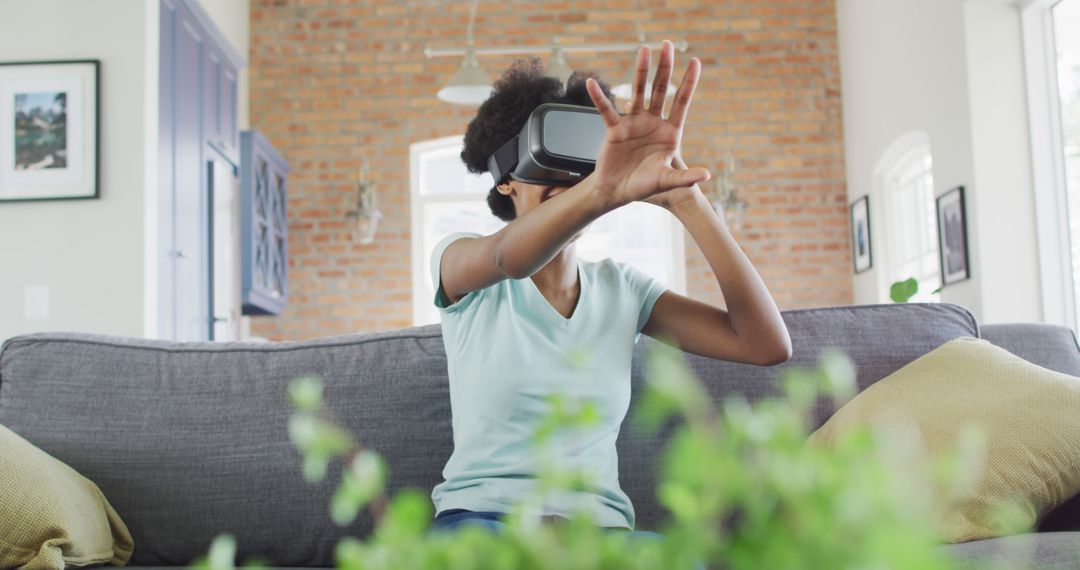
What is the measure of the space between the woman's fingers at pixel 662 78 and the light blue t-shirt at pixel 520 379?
38 centimetres

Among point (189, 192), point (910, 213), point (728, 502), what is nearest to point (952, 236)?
point (910, 213)

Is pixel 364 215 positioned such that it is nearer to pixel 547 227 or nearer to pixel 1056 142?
pixel 1056 142

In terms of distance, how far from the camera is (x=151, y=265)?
423 centimetres

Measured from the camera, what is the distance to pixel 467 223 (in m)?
6.94

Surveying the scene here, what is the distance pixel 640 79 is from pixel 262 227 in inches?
201

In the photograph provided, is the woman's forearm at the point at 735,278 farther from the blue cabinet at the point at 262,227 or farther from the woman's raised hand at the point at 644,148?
the blue cabinet at the point at 262,227

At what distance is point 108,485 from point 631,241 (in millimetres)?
5358

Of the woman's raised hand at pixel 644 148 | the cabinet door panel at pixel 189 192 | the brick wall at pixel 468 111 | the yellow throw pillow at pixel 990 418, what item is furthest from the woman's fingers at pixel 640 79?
the brick wall at pixel 468 111

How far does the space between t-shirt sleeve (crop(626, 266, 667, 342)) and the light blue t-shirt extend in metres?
0.02

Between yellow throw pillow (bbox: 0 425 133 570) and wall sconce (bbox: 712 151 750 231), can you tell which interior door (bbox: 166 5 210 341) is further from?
wall sconce (bbox: 712 151 750 231)

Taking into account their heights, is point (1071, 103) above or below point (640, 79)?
above

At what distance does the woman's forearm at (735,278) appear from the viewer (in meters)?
1.52

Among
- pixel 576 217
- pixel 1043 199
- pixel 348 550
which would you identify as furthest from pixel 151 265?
pixel 348 550

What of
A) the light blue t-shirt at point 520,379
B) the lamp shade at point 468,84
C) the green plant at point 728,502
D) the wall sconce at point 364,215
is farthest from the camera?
the wall sconce at point 364,215
